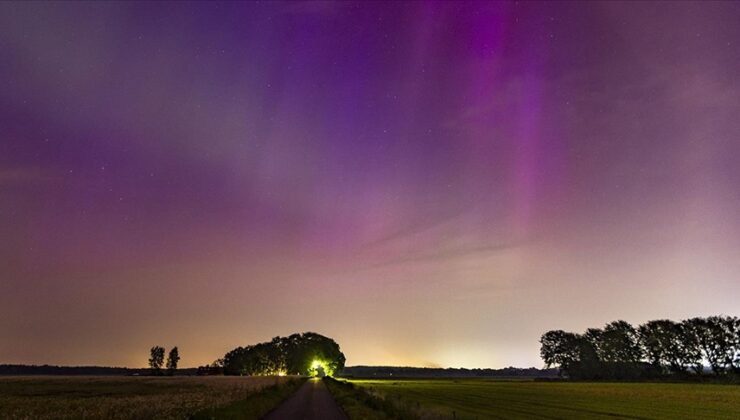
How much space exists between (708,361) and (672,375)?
38.2ft

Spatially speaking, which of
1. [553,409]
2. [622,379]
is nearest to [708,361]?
[622,379]

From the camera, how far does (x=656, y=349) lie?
139 metres

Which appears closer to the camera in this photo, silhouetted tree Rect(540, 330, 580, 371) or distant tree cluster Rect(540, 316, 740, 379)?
distant tree cluster Rect(540, 316, 740, 379)

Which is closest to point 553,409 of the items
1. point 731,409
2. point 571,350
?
point 731,409

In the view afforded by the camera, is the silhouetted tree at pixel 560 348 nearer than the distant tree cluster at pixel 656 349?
No

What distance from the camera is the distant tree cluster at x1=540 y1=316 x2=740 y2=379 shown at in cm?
12975

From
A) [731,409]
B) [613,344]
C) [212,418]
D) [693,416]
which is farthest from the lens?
[613,344]

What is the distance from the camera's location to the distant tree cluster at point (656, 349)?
129750mm

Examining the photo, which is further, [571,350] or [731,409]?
[571,350]

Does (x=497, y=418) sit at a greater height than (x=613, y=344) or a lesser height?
lesser

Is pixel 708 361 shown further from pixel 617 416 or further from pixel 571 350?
pixel 617 416

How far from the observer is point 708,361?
130 metres

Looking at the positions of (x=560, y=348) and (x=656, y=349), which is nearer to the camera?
(x=656, y=349)

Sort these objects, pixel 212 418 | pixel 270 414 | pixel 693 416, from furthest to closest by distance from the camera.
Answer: pixel 693 416 → pixel 270 414 → pixel 212 418
